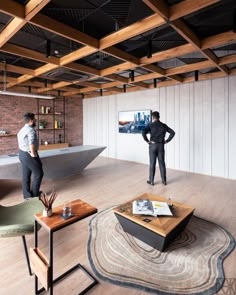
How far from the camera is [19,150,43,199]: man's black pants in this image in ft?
11.4

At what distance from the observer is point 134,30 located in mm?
2539

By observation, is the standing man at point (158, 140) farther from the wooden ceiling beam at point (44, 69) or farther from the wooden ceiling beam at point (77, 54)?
the wooden ceiling beam at point (44, 69)

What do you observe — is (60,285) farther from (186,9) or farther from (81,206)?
(186,9)

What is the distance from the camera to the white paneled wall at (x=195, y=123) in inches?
199

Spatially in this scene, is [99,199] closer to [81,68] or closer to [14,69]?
[81,68]

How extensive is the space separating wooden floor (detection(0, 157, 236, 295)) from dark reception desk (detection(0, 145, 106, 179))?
28 cm

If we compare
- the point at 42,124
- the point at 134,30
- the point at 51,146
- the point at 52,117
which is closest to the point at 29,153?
the point at 134,30

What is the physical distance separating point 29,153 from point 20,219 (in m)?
1.66

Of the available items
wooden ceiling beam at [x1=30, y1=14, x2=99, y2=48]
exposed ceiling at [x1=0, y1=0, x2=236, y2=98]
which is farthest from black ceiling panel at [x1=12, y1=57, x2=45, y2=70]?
wooden ceiling beam at [x1=30, y1=14, x2=99, y2=48]

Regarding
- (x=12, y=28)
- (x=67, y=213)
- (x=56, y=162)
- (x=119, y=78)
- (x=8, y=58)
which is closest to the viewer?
(x=67, y=213)

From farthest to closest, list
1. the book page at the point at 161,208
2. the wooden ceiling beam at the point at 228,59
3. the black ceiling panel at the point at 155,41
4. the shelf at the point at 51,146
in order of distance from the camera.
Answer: the shelf at the point at 51,146 < the wooden ceiling beam at the point at 228,59 < the black ceiling panel at the point at 155,41 < the book page at the point at 161,208

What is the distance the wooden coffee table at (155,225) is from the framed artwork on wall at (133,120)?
4698 mm

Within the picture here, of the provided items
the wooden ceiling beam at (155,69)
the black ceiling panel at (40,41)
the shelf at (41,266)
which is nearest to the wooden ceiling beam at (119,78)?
the wooden ceiling beam at (155,69)

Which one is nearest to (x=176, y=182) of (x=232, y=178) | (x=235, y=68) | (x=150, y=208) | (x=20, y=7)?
(x=232, y=178)
